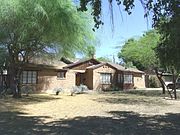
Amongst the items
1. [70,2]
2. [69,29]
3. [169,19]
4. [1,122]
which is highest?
[70,2]

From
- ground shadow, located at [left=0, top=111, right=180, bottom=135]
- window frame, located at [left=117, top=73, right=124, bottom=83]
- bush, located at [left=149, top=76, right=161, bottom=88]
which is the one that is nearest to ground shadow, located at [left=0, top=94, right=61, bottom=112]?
ground shadow, located at [left=0, top=111, right=180, bottom=135]

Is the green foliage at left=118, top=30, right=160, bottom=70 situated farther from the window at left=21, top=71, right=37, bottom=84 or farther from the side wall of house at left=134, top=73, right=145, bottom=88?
the side wall of house at left=134, top=73, right=145, bottom=88

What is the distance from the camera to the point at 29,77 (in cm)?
3881

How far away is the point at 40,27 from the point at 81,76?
25.7 meters

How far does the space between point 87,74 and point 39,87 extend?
478 inches

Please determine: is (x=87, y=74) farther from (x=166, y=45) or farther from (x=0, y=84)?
(x=166, y=45)

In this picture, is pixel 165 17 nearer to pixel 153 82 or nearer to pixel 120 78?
pixel 120 78

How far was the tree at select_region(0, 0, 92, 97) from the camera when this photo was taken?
79.9 ft

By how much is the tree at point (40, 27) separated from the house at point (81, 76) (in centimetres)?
798

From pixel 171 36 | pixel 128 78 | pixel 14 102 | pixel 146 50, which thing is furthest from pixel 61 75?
pixel 171 36

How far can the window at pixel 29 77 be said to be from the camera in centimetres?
3809

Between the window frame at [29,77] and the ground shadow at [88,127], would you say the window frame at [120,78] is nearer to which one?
the window frame at [29,77]

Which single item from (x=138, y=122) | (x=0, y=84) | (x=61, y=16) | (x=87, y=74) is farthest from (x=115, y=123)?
(x=87, y=74)

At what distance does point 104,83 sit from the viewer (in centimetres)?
5069
